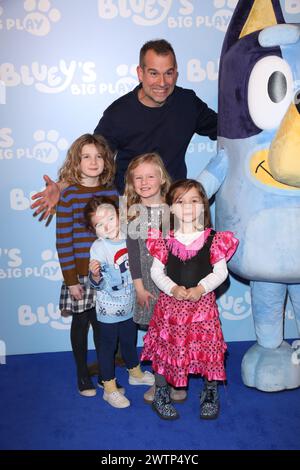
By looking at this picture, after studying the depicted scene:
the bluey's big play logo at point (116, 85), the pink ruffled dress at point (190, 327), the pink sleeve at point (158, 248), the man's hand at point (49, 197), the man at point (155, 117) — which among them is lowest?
the pink ruffled dress at point (190, 327)

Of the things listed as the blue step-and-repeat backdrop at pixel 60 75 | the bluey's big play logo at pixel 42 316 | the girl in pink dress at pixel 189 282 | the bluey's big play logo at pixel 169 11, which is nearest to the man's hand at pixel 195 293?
the girl in pink dress at pixel 189 282

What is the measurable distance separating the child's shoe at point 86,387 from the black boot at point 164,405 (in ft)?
1.01

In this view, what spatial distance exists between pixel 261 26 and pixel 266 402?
1461 mm

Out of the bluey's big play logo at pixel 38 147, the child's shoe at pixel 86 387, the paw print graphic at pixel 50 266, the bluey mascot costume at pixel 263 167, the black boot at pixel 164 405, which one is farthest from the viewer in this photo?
the paw print graphic at pixel 50 266

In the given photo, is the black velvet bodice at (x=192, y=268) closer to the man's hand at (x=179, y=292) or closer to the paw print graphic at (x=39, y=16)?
the man's hand at (x=179, y=292)

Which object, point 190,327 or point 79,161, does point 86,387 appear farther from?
point 79,161

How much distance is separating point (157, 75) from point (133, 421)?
53.3 inches

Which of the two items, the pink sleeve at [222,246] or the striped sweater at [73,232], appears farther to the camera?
the striped sweater at [73,232]

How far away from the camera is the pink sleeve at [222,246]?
1848mm

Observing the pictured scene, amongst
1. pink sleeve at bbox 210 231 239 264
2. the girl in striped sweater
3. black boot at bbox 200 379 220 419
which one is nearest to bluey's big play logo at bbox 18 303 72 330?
the girl in striped sweater

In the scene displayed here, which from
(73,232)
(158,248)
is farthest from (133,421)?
(73,232)

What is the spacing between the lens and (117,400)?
2035 mm

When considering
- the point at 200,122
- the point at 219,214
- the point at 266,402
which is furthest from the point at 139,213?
the point at 266,402

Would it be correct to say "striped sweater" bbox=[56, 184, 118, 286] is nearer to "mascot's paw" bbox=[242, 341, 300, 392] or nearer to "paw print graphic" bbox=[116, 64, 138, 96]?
"paw print graphic" bbox=[116, 64, 138, 96]
